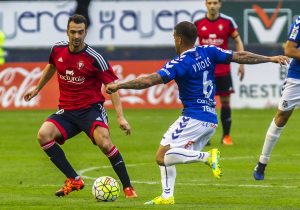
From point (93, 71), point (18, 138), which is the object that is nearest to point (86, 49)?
point (93, 71)

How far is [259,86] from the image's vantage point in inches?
1105

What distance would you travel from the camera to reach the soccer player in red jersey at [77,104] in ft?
42.5

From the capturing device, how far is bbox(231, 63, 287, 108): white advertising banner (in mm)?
27859

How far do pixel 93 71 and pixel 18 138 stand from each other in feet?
29.3

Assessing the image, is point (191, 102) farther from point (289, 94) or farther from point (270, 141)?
point (270, 141)

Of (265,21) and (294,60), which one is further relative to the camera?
(265,21)

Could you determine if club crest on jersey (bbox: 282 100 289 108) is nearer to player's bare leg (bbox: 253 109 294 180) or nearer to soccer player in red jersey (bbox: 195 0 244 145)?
player's bare leg (bbox: 253 109 294 180)

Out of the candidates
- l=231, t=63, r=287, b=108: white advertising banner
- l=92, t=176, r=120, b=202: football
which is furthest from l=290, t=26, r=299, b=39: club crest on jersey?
l=231, t=63, r=287, b=108: white advertising banner

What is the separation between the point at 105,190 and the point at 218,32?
26.7 feet

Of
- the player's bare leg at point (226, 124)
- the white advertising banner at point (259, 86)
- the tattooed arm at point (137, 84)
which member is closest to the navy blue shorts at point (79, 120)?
the tattooed arm at point (137, 84)

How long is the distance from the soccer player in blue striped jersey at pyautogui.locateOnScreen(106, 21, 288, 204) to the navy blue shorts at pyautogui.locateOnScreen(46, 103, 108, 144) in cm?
123

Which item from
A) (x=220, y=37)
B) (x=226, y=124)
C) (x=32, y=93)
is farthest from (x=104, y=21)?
(x=32, y=93)

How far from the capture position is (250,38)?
31.9 meters

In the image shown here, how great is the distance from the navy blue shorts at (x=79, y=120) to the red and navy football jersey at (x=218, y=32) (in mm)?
6867
